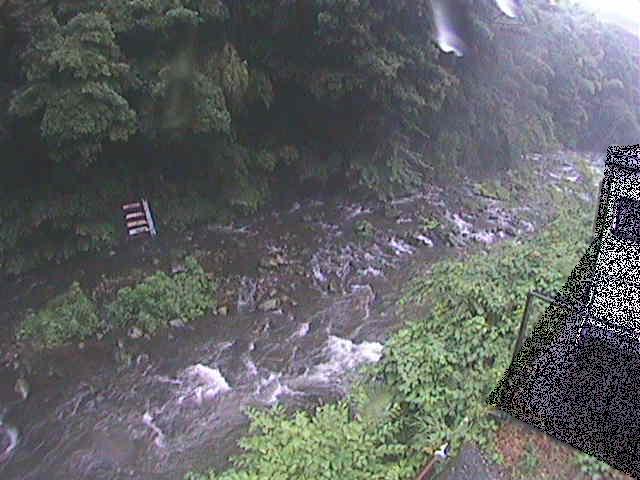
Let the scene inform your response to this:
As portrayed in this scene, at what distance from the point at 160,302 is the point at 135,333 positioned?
66 cm

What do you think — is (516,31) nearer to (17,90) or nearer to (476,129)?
(476,129)

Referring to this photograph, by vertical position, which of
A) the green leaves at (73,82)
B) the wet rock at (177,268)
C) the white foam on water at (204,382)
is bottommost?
the white foam on water at (204,382)

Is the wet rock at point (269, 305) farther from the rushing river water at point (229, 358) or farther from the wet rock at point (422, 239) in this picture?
the wet rock at point (422, 239)

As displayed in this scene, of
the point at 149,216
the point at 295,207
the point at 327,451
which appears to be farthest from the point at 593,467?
the point at 295,207

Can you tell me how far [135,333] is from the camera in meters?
8.20

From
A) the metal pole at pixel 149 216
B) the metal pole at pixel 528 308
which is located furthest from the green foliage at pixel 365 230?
the metal pole at pixel 528 308

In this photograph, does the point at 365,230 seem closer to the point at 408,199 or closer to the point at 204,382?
the point at 408,199

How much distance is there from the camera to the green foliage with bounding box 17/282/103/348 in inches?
314

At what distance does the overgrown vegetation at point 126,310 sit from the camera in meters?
8.05

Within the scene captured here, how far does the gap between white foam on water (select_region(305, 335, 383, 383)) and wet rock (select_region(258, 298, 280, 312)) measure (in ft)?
4.29

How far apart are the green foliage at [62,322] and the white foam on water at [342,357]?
12.0ft

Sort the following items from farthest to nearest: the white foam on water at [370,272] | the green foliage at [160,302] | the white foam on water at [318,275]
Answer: the white foam on water at [370,272] < the white foam on water at [318,275] < the green foliage at [160,302]

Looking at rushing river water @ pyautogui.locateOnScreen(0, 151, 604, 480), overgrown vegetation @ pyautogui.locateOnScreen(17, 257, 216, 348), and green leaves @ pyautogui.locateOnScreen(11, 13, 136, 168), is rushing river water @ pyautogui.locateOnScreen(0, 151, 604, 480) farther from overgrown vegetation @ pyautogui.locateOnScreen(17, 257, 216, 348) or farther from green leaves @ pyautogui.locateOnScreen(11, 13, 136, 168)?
green leaves @ pyautogui.locateOnScreen(11, 13, 136, 168)

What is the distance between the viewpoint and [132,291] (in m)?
8.66
